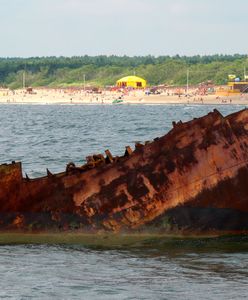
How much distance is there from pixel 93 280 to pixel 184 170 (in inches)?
Answer: 145

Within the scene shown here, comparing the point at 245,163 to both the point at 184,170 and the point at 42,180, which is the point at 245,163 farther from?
the point at 42,180

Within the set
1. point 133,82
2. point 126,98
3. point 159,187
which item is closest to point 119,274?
point 159,187

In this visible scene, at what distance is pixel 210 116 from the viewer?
57.2ft

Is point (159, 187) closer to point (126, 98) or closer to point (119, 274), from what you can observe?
point (119, 274)

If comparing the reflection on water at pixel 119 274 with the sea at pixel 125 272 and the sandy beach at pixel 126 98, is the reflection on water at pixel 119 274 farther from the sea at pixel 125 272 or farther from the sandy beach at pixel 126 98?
the sandy beach at pixel 126 98

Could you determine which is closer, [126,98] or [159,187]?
[159,187]

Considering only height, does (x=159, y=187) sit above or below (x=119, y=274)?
above

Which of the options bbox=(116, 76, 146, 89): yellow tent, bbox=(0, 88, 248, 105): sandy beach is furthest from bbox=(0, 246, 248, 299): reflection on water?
bbox=(116, 76, 146, 89): yellow tent

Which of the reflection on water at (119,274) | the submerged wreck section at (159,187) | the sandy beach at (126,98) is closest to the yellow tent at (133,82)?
the sandy beach at (126,98)

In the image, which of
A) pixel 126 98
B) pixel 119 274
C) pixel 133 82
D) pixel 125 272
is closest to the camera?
pixel 119 274

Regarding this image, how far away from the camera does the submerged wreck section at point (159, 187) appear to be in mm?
17141

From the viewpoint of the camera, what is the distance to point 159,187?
1711 centimetres

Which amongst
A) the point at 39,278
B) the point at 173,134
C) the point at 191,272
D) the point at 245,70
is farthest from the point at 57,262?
the point at 245,70

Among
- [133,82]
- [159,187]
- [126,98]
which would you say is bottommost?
[126,98]
